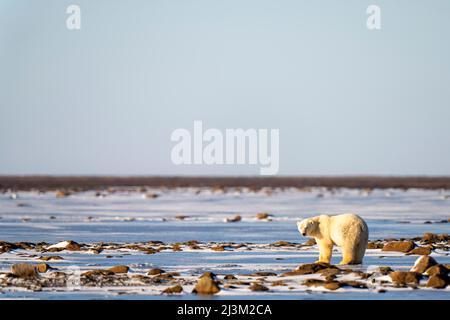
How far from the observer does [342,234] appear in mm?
22125

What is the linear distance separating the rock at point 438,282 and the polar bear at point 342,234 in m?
3.81

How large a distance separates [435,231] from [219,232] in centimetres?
822

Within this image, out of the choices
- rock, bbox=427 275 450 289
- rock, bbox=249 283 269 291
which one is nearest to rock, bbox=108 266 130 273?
rock, bbox=249 283 269 291

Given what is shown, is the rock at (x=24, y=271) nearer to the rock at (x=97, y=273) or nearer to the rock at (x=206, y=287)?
the rock at (x=97, y=273)

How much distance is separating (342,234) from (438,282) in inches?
164

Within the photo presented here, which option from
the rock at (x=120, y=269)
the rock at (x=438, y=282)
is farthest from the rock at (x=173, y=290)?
the rock at (x=438, y=282)

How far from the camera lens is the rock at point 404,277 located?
62.2 ft

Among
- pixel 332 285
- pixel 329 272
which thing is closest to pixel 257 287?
pixel 332 285

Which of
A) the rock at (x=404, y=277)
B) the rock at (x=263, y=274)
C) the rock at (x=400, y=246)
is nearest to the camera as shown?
the rock at (x=404, y=277)

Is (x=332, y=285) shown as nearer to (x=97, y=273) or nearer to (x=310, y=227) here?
(x=310, y=227)

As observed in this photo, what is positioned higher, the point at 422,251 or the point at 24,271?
the point at 24,271
